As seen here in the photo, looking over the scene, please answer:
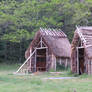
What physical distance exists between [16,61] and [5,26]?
29.2 feet

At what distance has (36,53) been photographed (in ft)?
114

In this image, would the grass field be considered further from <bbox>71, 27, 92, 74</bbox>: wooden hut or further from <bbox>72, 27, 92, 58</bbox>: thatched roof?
<bbox>71, 27, 92, 74</bbox>: wooden hut

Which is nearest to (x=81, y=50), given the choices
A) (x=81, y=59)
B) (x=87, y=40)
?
(x=81, y=59)

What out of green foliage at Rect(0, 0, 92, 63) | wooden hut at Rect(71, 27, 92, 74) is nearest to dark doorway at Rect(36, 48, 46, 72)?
green foliage at Rect(0, 0, 92, 63)

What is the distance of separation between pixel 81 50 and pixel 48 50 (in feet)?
13.9

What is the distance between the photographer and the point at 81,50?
1191 inches

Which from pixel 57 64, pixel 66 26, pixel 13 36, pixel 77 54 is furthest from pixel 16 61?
pixel 77 54

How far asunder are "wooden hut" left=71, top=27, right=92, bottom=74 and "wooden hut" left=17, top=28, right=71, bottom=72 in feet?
10.00

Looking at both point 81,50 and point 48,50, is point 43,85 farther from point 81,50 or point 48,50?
point 48,50

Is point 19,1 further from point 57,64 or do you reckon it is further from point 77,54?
point 77,54

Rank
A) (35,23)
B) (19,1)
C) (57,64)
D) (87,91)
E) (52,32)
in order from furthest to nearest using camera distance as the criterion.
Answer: (19,1) → (35,23) → (52,32) → (57,64) → (87,91)

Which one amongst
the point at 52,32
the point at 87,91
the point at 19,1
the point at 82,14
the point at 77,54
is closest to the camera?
the point at 87,91

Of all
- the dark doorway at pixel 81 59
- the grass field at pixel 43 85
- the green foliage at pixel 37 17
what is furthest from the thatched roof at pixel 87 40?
the green foliage at pixel 37 17

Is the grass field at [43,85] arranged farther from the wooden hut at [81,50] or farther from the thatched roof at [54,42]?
the thatched roof at [54,42]
